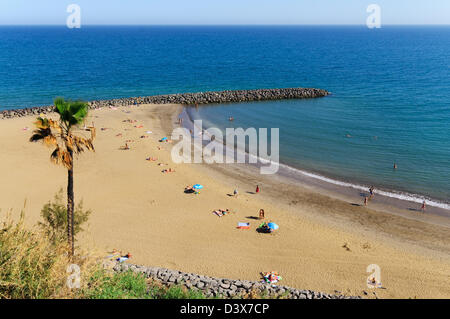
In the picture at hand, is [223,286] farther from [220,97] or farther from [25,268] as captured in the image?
[220,97]

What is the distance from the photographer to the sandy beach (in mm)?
21719

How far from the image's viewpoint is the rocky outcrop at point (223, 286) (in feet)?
56.5

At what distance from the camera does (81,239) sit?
23500mm

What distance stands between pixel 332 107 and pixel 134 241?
54.4 metres

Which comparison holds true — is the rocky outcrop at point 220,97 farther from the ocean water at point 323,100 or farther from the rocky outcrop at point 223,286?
the rocky outcrop at point 223,286

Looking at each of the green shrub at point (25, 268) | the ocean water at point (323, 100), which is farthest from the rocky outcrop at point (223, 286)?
the ocean water at point (323, 100)

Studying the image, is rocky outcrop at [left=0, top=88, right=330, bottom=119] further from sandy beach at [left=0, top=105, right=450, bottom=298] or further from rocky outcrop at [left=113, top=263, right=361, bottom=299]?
rocky outcrop at [left=113, top=263, right=361, bottom=299]

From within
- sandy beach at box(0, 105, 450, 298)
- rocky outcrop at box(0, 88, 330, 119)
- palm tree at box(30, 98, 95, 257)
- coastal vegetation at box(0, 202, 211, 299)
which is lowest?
sandy beach at box(0, 105, 450, 298)

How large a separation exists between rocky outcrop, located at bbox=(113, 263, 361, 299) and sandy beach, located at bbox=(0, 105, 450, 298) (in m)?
2.37

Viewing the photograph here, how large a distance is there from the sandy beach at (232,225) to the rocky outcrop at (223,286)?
2.37 metres

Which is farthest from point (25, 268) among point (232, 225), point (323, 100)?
point (323, 100)

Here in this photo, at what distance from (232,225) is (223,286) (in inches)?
366

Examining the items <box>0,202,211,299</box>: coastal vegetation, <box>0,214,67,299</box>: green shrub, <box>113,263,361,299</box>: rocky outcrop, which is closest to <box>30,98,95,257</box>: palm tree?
<box>0,202,211,299</box>: coastal vegetation
